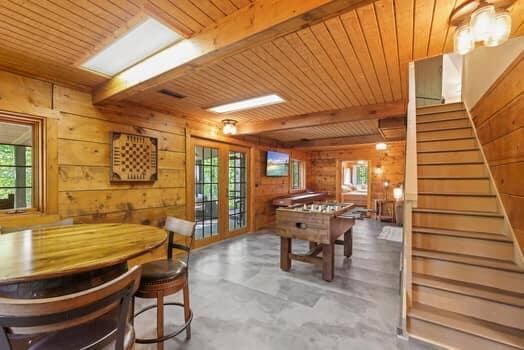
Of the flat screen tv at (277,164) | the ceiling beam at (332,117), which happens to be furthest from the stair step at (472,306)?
the flat screen tv at (277,164)

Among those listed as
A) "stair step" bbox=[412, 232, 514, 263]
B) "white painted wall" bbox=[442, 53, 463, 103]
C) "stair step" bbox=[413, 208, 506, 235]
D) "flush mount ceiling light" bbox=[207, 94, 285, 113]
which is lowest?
"stair step" bbox=[412, 232, 514, 263]

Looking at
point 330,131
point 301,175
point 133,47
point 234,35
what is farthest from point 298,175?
point 234,35

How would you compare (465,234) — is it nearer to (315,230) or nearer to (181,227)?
(315,230)

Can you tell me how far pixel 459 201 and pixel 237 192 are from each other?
12.3 feet

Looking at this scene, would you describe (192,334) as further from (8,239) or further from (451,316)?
(451,316)

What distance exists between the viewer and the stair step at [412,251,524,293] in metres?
1.92

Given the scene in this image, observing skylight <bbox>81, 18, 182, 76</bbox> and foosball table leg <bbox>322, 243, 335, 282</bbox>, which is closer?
skylight <bbox>81, 18, 182, 76</bbox>

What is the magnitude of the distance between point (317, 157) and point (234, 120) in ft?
15.9

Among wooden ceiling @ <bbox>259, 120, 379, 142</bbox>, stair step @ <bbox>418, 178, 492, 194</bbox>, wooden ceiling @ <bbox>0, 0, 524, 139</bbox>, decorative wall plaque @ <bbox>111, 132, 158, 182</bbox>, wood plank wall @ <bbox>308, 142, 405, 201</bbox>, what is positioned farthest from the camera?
Result: wood plank wall @ <bbox>308, 142, 405, 201</bbox>

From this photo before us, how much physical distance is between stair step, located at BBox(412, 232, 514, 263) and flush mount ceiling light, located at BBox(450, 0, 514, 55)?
1.78 meters

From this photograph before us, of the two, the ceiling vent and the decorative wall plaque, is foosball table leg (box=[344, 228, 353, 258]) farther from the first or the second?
the ceiling vent

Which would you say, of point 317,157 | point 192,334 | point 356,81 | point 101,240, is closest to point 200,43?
point 101,240

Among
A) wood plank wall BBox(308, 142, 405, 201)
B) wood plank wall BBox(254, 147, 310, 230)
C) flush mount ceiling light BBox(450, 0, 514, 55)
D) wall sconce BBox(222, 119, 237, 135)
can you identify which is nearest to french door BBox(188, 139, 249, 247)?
wood plank wall BBox(254, 147, 310, 230)

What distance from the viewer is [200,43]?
1.68 metres
